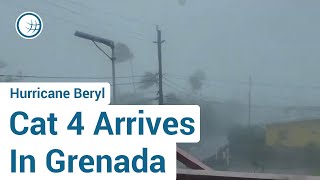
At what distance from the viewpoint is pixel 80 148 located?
3.83ft

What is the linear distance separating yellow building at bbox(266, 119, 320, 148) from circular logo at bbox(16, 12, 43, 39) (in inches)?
52.8

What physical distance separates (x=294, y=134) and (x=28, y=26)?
Answer: 4.84 ft

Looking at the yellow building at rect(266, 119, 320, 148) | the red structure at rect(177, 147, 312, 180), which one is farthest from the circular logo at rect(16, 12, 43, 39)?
the yellow building at rect(266, 119, 320, 148)

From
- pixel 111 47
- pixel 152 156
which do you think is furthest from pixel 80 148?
pixel 111 47

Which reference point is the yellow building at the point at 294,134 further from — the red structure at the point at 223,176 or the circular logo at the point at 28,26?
the circular logo at the point at 28,26

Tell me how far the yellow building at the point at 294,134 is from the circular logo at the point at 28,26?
4.40 ft

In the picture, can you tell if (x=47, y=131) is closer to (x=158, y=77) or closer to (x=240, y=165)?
(x=158, y=77)

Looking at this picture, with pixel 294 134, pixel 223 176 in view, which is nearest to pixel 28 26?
pixel 223 176

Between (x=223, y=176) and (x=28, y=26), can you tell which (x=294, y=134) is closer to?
(x=223, y=176)

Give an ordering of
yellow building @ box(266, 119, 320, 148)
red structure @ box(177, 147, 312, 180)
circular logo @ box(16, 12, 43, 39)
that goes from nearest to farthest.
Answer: red structure @ box(177, 147, 312, 180), circular logo @ box(16, 12, 43, 39), yellow building @ box(266, 119, 320, 148)

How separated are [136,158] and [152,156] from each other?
1.9 inches

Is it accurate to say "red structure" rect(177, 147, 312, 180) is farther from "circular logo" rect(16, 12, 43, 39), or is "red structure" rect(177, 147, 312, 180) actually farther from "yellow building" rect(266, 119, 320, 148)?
"yellow building" rect(266, 119, 320, 148)

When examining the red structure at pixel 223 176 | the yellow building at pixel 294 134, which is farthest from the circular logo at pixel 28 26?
the yellow building at pixel 294 134

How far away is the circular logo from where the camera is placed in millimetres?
1690
